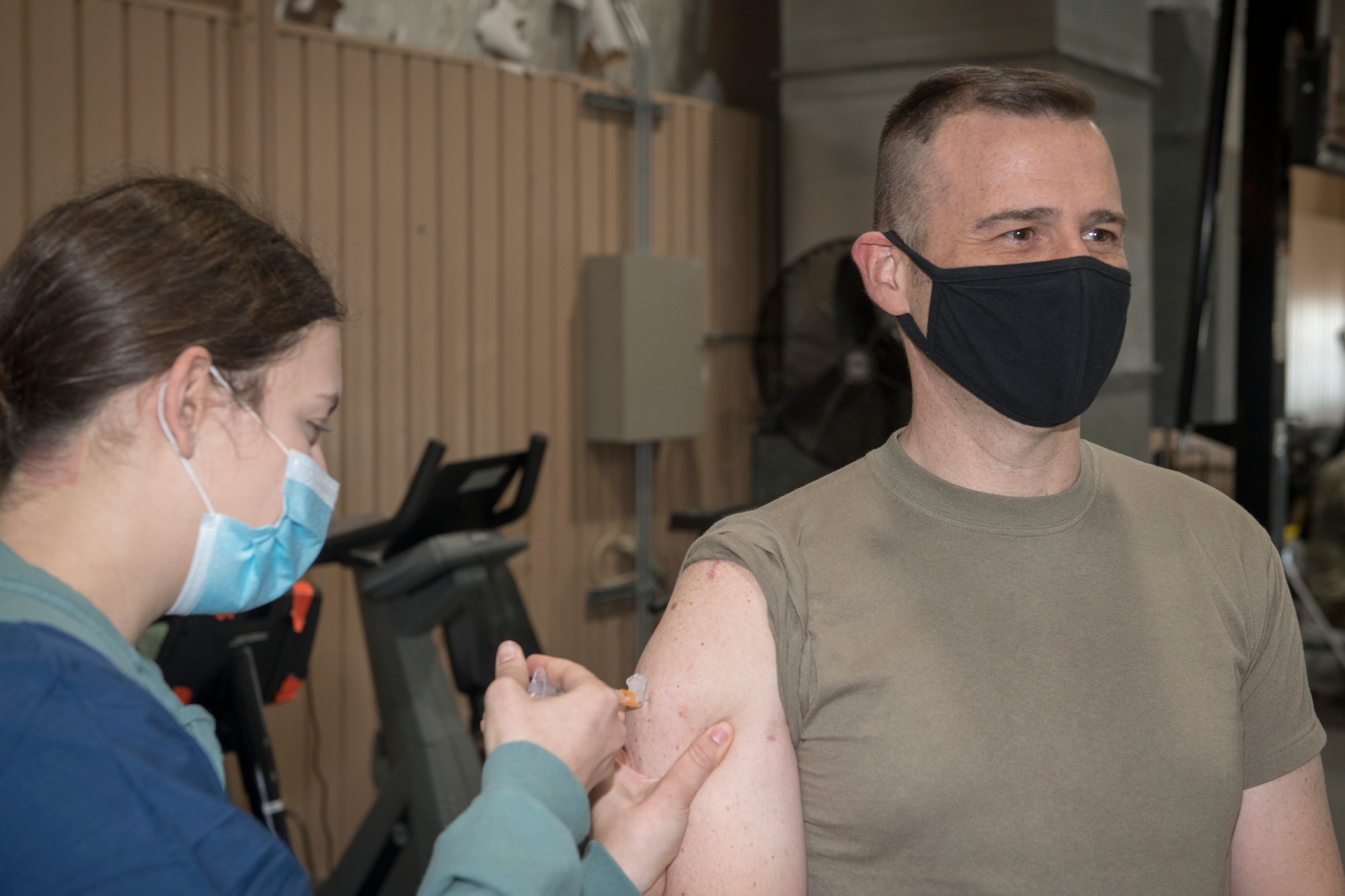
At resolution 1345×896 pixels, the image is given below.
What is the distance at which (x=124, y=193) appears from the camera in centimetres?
106

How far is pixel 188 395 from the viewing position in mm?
1025

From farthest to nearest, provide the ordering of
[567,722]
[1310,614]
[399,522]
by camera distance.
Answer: [1310,614]
[399,522]
[567,722]

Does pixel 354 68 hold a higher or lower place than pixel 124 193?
higher

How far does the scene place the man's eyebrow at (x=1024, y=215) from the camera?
127cm

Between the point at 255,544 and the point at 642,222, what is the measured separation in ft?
11.4

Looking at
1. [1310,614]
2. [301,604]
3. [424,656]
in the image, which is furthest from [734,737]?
[1310,614]

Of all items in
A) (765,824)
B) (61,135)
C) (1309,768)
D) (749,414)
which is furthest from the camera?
(749,414)

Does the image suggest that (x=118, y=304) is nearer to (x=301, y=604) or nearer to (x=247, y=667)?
(x=301, y=604)

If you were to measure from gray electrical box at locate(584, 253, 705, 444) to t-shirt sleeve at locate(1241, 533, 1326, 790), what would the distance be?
3.06m

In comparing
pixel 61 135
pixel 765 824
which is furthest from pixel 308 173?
pixel 765 824

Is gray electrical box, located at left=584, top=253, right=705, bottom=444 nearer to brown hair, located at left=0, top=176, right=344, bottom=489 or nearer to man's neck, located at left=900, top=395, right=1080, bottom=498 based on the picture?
man's neck, located at left=900, top=395, right=1080, bottom=498

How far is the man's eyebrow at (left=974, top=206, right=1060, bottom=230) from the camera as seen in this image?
1.27 metres

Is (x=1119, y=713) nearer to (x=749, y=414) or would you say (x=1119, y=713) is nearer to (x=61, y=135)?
(x=61, y=135)

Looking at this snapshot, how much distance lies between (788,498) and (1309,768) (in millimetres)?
641
